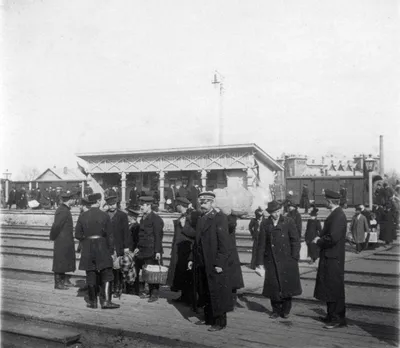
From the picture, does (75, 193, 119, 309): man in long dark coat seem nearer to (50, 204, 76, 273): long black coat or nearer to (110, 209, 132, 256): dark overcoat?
(110, 209, 132, 256): dark overcoat

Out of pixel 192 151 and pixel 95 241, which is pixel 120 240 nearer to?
pixel 95 241

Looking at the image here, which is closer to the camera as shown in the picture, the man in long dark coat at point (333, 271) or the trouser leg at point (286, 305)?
the man in long dark coat at point (333, 271)

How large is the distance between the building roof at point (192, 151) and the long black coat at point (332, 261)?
23.7 metres

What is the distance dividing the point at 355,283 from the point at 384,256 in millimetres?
5561

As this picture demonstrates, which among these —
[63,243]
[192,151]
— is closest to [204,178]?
[192,151]

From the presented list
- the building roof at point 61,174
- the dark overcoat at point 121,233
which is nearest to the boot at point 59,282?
the dark overcoat at point 121,233

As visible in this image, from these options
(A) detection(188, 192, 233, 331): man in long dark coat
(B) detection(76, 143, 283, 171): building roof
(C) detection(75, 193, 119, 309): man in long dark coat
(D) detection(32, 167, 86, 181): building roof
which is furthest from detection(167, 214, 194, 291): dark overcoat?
(D) detection(32, 167, 86, 181): building roof

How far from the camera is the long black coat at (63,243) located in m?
9.20

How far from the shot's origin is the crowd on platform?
21.2 feet

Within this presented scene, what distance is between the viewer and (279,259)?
7.05 meters

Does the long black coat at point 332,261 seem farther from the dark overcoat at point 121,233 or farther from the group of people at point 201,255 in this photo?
the dark overcoat at point 121,233

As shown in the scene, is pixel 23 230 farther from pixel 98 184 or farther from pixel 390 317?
pixel 390 317

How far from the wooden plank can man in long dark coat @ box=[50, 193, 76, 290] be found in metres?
2.30

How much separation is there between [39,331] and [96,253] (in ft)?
5.47
